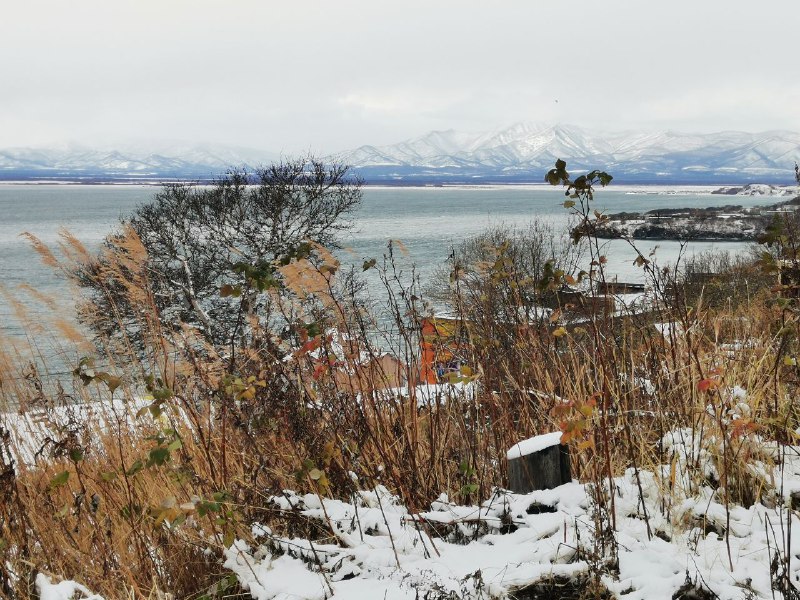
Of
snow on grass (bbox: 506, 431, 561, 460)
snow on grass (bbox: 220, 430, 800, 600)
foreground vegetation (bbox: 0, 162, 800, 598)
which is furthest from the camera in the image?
snow on grass (bbox: 506, 431, 561, 460)

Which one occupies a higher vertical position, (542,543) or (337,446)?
(337,446)

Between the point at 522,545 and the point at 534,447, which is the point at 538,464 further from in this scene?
the point at 522,545

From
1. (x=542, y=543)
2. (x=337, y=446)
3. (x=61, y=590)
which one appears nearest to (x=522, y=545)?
(x=542, y=543)

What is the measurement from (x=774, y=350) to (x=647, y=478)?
177 centimetres

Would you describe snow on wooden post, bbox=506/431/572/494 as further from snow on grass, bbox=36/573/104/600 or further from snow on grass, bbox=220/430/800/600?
snow on grass, bbox=36/573/104/600

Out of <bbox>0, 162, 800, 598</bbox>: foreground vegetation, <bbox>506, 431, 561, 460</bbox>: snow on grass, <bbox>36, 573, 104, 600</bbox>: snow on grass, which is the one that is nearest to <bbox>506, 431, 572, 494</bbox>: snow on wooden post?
<bbox>506, 431, 561, 460</bbox>: snow on grass

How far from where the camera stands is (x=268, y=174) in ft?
80.0

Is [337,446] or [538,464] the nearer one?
[538,464]

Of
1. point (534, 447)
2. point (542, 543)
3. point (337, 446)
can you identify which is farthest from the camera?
point (337, 446)

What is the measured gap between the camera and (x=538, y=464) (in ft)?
9.16

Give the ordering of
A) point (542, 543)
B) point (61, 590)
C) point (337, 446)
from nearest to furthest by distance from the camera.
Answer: point (61, 590), point (542, 543), point (337, 446)

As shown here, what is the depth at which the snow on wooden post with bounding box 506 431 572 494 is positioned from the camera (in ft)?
8.94

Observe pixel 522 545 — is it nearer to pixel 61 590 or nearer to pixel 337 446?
pixel 337 446

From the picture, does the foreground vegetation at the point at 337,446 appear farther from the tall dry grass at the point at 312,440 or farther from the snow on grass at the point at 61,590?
the snow on grass at the point at 61,590
